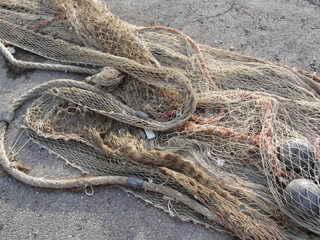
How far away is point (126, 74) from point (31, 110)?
1.12 meters

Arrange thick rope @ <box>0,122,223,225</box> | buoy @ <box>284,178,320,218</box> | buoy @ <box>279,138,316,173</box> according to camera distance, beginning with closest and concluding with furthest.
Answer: buoy @ <box>284,178,320,218</box>, buoy @ <box>279,138,316,173</box>, thick rope @ <box>0,122,223,225</box>

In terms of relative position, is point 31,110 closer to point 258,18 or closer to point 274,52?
point 274,52

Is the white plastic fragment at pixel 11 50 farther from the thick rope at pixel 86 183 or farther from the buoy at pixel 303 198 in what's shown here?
the buoy at pixel 303 198

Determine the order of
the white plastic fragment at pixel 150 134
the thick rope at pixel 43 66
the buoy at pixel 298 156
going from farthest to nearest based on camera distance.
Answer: the thick rope at pixel 43 66, the white plastic fragment at pixel 150 134, the buoy at pixel 298 156

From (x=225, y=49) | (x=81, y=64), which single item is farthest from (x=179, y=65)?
(x=81, y=64)

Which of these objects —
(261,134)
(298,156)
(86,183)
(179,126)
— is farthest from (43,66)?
(298,156)

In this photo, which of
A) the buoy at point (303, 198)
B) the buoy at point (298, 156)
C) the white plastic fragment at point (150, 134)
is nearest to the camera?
the buoy at point (303, 198)

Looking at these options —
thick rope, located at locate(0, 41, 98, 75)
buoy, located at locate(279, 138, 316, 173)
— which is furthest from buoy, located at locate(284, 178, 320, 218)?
thick rope, located at locate(0, 41, 98, 75)

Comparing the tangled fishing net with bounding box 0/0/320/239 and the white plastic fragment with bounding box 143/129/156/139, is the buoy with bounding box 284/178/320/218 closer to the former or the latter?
the tangled fishing net with bounding box 0/0/320/239

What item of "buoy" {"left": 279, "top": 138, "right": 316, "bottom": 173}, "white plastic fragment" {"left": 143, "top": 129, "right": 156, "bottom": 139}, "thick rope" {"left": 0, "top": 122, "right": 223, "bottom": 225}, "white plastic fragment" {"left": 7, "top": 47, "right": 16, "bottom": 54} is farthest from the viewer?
"white plastic fragment" {"left": 7, "top": 47, "right": 16, "bottom": 54}

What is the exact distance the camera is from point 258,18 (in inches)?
165

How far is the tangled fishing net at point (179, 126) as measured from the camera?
2398 millimetres

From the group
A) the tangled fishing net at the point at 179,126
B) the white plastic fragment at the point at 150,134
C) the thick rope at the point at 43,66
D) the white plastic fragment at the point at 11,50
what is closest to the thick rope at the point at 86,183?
the tangled fishing net at the point at 179,126

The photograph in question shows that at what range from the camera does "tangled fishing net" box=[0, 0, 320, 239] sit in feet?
7.87
